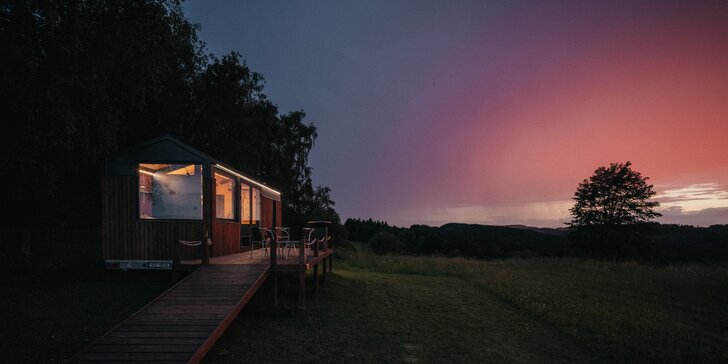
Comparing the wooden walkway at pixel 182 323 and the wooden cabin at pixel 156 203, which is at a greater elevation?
the wooden cabin at pixel 156 203

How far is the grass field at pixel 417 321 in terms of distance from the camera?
227 inches

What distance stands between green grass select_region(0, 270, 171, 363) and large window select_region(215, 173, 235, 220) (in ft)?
7.72

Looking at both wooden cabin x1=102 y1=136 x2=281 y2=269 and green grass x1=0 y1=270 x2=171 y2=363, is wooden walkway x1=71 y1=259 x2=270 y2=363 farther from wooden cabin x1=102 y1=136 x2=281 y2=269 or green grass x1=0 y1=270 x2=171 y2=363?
wooden cabin x1=102 y1=136 x2=281 y2=269

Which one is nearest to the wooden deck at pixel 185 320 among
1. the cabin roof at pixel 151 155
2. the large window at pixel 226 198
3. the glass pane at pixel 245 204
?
the cabin roof at pixel 151 155

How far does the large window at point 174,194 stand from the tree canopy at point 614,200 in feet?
100

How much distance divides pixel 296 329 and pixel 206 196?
15.4 ft

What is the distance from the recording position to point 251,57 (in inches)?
830

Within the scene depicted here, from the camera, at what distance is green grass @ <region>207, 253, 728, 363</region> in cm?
583

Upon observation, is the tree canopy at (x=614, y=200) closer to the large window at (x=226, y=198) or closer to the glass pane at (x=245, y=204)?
the glass pane at (x=245, y=204)

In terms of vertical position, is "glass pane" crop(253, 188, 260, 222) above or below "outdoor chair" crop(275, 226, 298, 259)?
above

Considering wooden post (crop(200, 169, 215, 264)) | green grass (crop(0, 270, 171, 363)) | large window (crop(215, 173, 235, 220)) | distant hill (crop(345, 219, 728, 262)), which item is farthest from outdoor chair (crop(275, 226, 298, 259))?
distant hill (crop(345, 219, 728, 262))

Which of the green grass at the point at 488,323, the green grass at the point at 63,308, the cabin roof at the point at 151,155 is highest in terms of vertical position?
the cabin roof at the point at 151,155

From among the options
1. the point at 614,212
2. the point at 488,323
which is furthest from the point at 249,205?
the point at 614,212

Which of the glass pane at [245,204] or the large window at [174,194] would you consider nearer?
the large window at [174,194]
